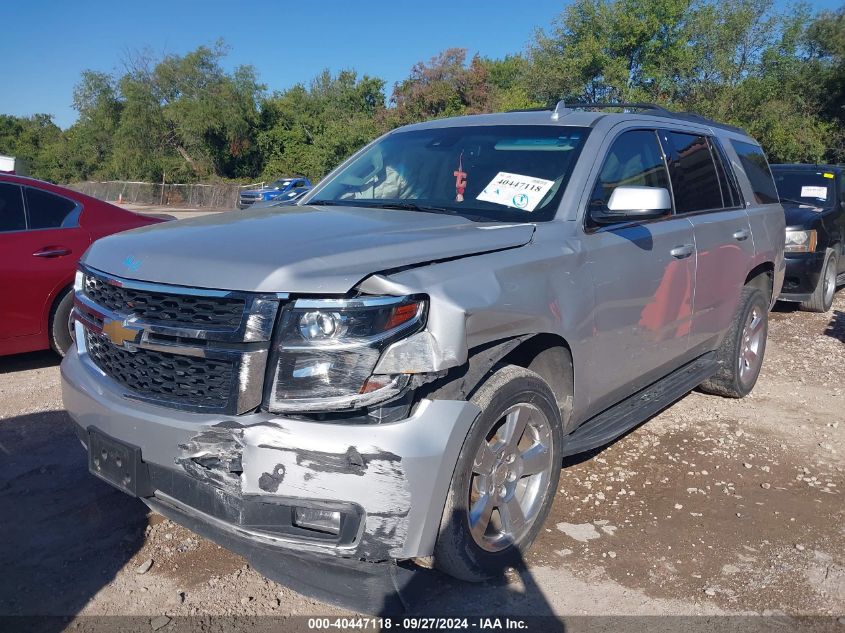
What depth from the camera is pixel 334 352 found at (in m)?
2.39

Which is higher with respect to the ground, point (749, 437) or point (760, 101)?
point (760, 101)

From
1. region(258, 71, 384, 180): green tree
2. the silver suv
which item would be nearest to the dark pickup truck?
the silver suv

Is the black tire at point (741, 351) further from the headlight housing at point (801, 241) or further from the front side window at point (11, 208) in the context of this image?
the front side window at point (11, 208)

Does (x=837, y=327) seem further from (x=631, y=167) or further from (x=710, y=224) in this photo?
(x=631, y=167)

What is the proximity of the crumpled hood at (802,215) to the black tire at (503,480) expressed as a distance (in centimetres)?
688

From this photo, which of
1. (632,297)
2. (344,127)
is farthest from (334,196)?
(344,127)

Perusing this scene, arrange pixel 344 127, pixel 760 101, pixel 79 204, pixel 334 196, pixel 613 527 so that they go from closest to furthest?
pixel 613 527
pixel 334 196
pixel 79 204
pixel 760 101
pixel 344 127

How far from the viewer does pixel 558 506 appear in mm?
3793

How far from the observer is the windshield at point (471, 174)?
355 cm

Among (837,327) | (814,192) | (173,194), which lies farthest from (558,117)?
(173,194)

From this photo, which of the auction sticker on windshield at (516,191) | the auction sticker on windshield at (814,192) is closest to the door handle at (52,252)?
the auction sticker on windshield at (516,191)

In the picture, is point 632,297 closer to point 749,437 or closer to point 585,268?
point 585,268

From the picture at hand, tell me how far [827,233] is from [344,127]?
4315 centimetres

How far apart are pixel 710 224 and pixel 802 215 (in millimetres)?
5147
